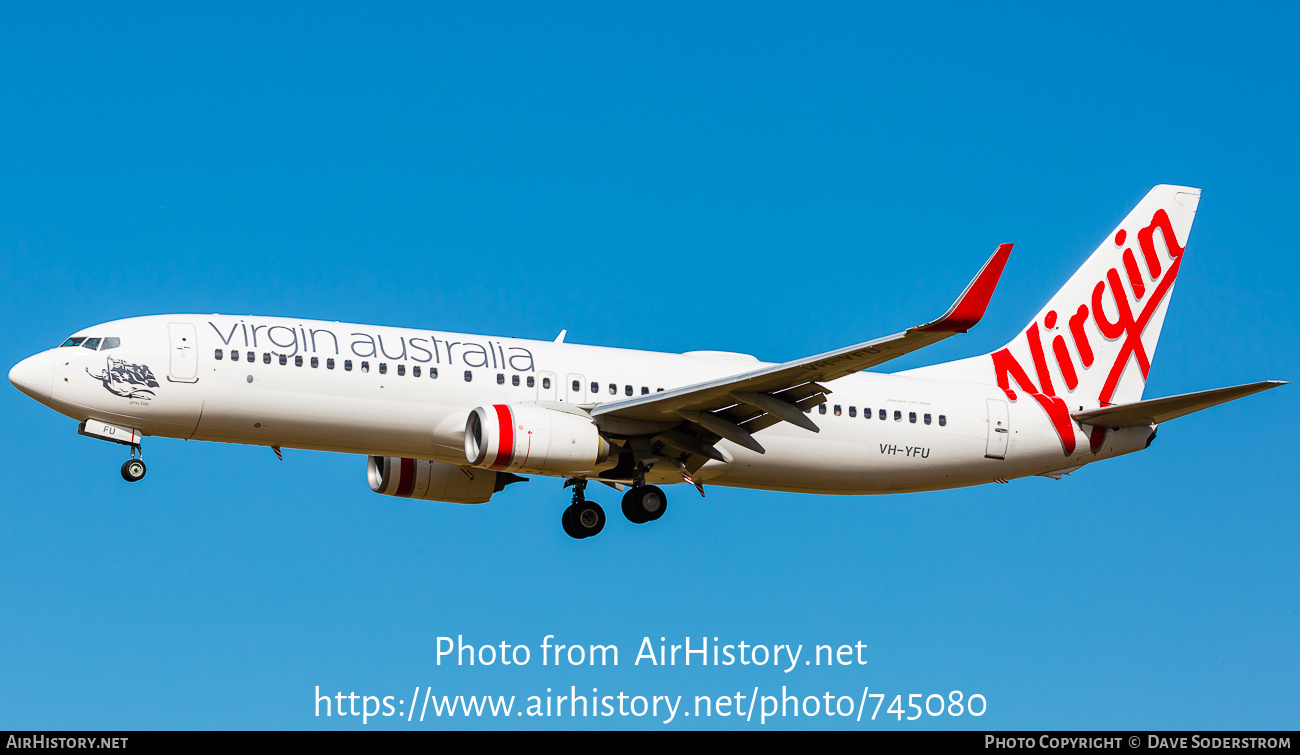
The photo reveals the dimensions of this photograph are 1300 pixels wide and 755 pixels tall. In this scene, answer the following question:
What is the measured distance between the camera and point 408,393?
32125 millimetres

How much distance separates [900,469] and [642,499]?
655cm

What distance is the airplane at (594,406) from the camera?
31406mm

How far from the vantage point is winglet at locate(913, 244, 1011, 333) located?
26.7 meters

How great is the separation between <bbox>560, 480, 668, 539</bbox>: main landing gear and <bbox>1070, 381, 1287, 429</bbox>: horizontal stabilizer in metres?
11.1

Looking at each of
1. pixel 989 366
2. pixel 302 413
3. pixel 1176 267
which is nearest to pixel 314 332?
pixel 302 413

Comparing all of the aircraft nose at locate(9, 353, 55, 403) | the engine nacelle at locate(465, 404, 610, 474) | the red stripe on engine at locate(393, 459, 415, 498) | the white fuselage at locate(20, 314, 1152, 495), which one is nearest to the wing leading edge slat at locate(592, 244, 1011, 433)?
the engine nacelle at locate(465, 404, 610, 474)

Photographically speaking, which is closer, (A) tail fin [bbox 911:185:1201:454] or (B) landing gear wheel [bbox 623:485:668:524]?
(B) landing gear wheel [bbox 623:485:668:524]

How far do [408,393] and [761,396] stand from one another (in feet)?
24.9

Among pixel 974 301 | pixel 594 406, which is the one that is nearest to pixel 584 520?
pixel 594 406

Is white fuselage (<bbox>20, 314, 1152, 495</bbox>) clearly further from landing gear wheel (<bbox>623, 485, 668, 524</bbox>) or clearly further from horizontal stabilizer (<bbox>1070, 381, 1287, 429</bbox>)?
horizontal stabilizer (<bbox>1070, 381, 1287, 429</bbox>)

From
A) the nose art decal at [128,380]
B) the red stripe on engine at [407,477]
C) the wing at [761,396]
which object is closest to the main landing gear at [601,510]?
the wing at [761,396]

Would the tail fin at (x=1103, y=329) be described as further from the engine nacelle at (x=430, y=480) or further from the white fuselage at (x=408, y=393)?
the engine nacelle at (x=430, y=480)

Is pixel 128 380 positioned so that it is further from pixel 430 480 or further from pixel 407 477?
pixel 430 480
